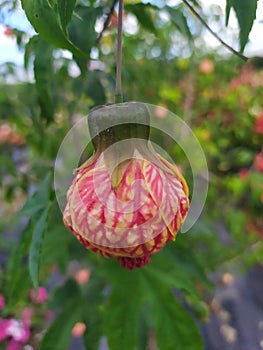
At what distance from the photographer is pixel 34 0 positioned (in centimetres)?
41

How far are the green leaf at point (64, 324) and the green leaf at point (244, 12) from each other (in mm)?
658

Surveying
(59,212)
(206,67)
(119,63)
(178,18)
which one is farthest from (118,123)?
(206,67)

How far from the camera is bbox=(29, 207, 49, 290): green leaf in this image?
1.78 ft

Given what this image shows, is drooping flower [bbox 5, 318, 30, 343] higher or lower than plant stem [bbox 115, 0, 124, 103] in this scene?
lower

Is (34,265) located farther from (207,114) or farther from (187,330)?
(207,114)

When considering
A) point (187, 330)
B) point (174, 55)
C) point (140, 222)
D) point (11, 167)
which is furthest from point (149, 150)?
point (174, 55)

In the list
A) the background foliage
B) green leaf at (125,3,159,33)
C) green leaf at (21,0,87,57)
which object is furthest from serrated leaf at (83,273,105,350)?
green leaf at (21,0,87,57)

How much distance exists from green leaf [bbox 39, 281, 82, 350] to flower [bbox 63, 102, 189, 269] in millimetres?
477

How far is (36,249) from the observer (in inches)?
22.0

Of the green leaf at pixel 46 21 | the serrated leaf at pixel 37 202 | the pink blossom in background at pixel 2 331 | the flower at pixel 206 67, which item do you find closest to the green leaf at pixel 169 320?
the serrated leaf at pixel 37 202

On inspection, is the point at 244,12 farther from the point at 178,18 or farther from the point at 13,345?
the point at 13,345

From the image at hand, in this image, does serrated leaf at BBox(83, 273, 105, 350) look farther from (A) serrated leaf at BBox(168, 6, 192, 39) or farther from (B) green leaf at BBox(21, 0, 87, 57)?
(B) green leaf at BBox(21, 0, 87, 57)

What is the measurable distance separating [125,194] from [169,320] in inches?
16.2

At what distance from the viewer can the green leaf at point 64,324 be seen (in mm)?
923
